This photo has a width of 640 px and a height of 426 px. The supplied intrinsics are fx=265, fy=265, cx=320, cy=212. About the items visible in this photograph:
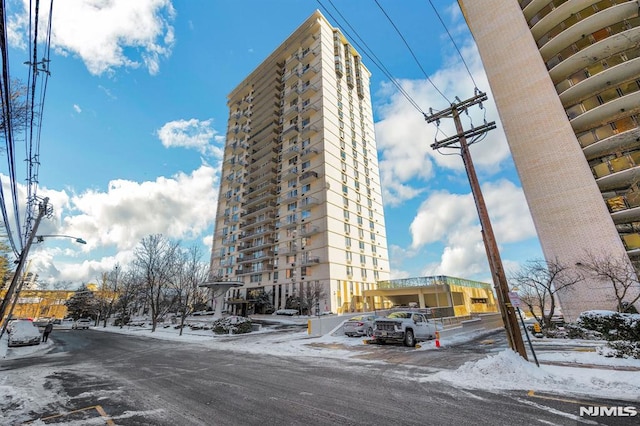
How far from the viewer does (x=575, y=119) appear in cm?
2284

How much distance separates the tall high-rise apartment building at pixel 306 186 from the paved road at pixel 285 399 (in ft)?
110

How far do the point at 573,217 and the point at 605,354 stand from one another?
640 inches

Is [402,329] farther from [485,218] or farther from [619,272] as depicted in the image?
[619,272]

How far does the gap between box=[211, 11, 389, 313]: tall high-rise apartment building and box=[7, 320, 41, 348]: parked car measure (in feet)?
97.2

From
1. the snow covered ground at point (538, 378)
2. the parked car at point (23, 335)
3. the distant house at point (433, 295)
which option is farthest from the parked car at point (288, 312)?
the snow covered ground at point (538, 378)

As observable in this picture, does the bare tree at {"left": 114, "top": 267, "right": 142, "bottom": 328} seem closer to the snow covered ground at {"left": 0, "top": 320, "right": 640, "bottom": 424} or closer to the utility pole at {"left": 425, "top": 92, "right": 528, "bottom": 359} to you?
the snow covered ground at {"left": 0, "top": 320, "right": 640, "bottom": 424}

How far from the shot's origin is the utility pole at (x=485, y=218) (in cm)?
896

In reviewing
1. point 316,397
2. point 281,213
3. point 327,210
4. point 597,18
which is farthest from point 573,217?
point 281,213

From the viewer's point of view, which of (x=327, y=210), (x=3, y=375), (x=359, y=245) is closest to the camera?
(x=3, y=375)

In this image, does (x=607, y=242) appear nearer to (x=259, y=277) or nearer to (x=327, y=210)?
(x=327, y=210)

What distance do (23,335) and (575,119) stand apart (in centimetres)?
4635

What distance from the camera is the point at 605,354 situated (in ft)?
30.5

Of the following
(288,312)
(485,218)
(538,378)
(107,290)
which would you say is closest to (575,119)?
(485,218)
